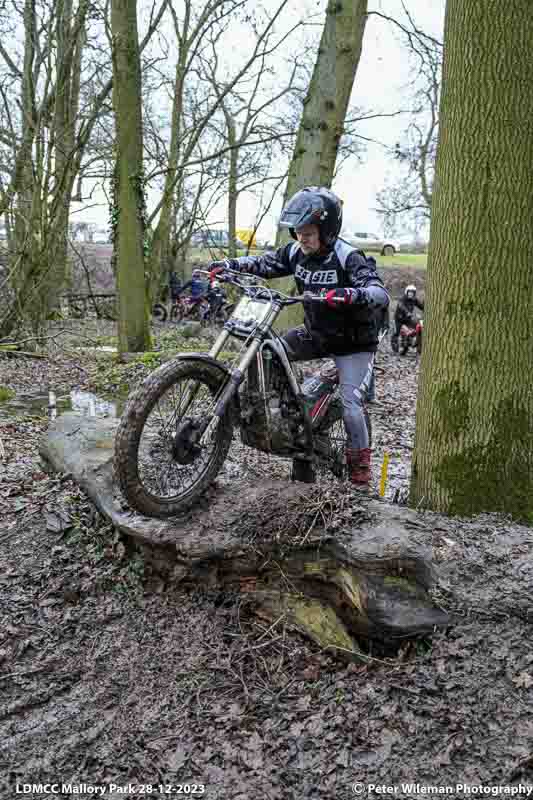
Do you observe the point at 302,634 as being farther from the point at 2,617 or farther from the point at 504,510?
the point at 2,617

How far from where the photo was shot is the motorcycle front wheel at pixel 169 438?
324cm

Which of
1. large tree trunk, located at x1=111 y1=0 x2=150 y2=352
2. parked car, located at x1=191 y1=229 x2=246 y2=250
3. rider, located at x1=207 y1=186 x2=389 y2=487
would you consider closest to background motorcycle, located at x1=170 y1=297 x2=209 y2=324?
parked car, located at x1=191 y1=229 x2=246 y2=250

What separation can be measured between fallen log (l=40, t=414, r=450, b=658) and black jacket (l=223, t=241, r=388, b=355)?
3.51ft

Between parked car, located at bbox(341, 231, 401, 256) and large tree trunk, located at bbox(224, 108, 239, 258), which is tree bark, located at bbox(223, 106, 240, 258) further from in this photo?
parked car, located at bbox(341, 231, 401, 256)

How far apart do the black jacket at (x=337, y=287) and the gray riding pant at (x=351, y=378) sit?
0.06m

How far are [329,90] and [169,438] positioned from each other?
25.3 feet

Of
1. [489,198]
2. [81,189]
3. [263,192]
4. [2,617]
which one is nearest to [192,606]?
[2,617]

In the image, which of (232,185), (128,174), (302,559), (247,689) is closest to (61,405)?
(128,174)

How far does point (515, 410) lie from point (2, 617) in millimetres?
2978

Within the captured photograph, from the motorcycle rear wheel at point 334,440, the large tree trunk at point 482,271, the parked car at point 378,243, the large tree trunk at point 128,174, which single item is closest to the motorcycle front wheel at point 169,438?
the motorcycle rear wheel at point 334,440

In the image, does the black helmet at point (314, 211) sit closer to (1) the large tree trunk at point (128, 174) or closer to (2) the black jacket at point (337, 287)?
(2) the black jacket at point (337, 287)

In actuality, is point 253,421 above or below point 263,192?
below

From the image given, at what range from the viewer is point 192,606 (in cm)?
352

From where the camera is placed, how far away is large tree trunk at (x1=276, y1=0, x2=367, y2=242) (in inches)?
373
